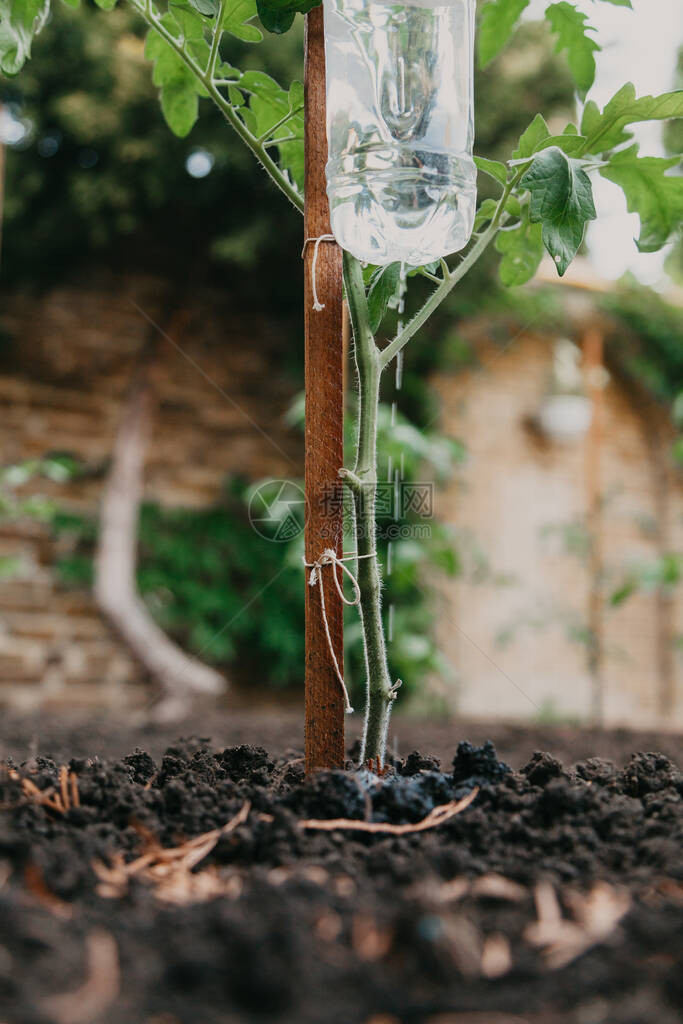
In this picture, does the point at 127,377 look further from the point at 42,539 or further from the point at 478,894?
the point at 478,894

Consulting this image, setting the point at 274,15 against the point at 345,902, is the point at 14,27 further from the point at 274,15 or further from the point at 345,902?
the point at 345,902

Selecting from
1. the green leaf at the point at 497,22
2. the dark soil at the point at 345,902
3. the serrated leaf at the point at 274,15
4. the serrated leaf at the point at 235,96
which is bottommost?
the dark soil at the point at 345,902

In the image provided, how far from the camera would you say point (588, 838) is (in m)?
0.82

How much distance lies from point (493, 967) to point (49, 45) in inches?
176

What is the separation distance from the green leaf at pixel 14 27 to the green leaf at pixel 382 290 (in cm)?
51

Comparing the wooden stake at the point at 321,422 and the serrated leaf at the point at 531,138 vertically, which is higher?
the serrated leaf at the point at 531,138

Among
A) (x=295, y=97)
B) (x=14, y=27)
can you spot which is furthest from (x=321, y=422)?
(x=14, y=27)

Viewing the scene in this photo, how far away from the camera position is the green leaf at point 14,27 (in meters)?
1.03

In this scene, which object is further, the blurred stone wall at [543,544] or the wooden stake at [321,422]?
the blurred stone wall at [543,544]

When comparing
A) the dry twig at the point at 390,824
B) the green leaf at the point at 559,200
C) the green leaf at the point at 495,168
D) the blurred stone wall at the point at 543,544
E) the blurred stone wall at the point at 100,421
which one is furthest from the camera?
the blurred stone wall at the point at 543,544

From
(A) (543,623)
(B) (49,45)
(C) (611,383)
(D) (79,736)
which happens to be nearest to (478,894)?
(D) (79,736)

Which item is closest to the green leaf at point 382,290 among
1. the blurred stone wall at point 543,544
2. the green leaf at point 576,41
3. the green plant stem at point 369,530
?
the green plant stem at point 369,530

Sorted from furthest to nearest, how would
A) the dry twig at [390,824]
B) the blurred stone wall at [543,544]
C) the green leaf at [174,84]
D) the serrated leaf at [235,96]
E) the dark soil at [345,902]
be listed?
1. the blurred stone wall at [543,544]
2. the green leaf at [174,84]
3. the serrated leaf at [235,96]
4. the dry twig at [390,824]
5. the dark soil at [345,902]

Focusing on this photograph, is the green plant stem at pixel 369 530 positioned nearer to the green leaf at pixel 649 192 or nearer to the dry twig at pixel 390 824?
the dry twig at pixel 390 824
